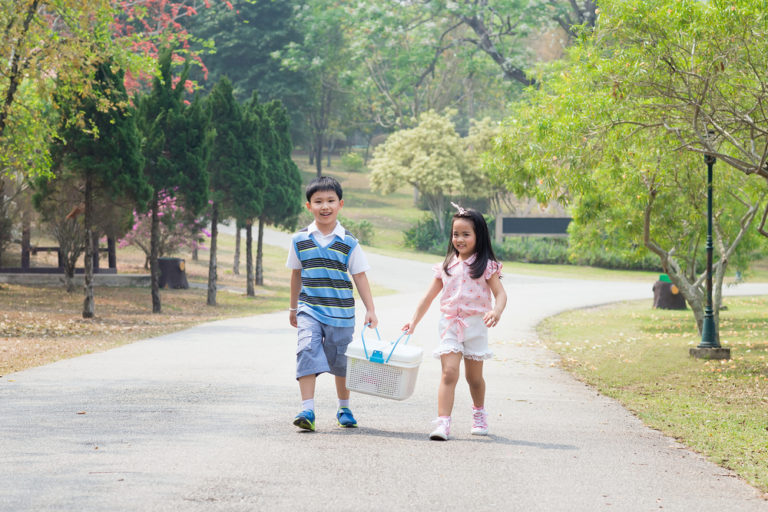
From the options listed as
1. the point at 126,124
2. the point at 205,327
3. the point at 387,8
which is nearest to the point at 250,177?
the point at 126,124

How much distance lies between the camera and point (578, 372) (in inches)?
522

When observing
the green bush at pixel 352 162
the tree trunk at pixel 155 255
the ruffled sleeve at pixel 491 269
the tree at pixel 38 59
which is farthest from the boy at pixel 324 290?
the green bush at pixel 352 162

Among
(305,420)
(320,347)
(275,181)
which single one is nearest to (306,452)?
(305,420)

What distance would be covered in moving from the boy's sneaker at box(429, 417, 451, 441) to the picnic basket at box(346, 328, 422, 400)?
298mm

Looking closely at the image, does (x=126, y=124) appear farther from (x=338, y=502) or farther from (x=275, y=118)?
(x=338, y=502)

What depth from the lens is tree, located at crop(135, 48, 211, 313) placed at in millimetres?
23469

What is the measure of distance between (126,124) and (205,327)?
A: 5113mm

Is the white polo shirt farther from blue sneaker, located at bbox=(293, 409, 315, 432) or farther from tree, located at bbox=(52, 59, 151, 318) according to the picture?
tree, located at bbox=(52, 59, 151, 318)

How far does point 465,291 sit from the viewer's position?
286 inches

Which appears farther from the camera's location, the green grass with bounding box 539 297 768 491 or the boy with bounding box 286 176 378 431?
the green grass with bounding box 539 297 768 491

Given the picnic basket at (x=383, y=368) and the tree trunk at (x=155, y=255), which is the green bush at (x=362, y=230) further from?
the picnic basket at (x=383, y=368)

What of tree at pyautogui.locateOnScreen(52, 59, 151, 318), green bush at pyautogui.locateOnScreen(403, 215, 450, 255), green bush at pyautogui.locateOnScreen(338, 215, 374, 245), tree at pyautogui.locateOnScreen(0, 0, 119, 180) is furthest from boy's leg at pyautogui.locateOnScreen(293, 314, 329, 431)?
green bush at pyautogui.locateOnScreen(338, 215, 374, 245)

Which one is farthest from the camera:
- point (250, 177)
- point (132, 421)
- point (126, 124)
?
point (250, 177)

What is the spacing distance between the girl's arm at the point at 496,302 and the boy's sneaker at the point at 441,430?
77cm
